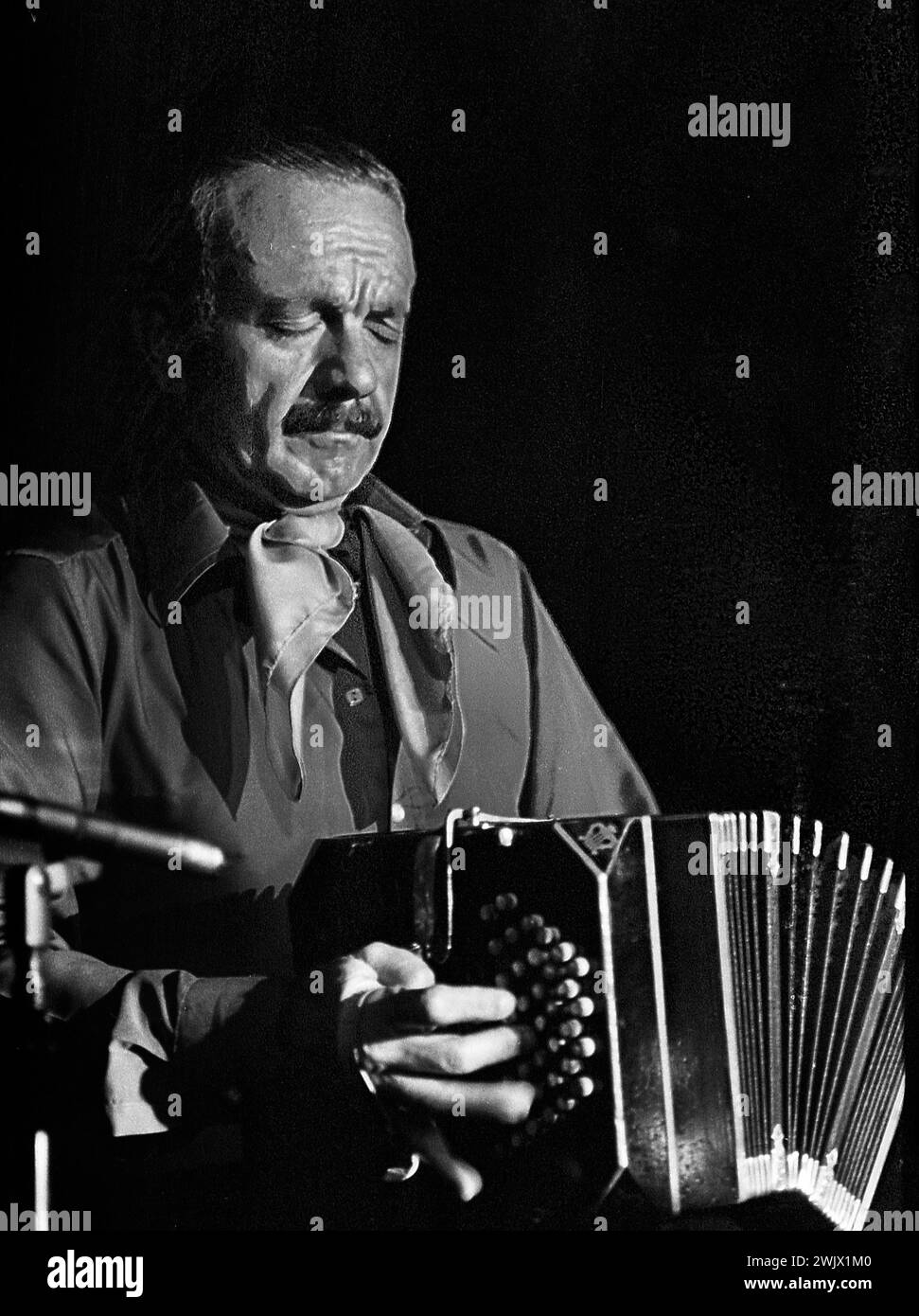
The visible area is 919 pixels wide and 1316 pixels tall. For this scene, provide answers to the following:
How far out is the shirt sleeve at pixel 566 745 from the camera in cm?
222

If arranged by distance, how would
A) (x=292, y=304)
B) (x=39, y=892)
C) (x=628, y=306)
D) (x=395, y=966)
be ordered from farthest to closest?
(x=628, y=306)
(x=292, y=304)
(x=395, y=966)
(x=39, y=892)

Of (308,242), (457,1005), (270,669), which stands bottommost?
(457,1005)

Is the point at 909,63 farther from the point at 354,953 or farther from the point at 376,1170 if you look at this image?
the point at 376,1170

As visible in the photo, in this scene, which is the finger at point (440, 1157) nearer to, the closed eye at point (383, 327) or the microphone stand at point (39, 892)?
the microphone stand at point (39, 892)

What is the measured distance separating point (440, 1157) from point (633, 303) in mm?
1306

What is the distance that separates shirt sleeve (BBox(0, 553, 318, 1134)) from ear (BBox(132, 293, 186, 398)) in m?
0.31

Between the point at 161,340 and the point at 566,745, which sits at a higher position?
the point at 161,340

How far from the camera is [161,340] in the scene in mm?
2199

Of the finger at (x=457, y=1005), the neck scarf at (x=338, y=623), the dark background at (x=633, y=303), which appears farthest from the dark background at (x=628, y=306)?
the finger at (x=457, y=1005)

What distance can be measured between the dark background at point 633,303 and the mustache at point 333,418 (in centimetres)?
4

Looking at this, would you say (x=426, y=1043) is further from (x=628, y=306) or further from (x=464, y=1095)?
(x=628, y=306)

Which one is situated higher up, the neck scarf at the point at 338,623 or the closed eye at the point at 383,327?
the closed eye at the point at 383,327

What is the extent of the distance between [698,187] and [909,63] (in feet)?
1.32

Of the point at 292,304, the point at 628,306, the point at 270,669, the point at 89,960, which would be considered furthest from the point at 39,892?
the point at 628,306
